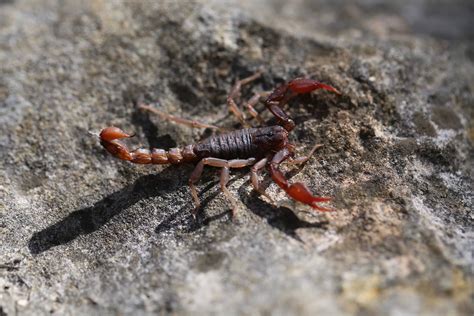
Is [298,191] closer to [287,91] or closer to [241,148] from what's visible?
[241,148]

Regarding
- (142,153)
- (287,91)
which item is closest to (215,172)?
(142,153)

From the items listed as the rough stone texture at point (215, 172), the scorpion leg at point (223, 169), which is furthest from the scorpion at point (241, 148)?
the rough stone texture at point (215, 172)

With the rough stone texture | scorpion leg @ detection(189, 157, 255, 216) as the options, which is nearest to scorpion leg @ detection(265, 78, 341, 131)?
the rough stone texture

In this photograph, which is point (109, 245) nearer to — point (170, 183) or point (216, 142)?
point (170, 183)

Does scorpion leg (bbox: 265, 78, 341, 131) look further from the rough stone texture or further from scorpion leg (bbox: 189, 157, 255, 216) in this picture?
scorpion leg (bbox: 189, 157, 255, 216)

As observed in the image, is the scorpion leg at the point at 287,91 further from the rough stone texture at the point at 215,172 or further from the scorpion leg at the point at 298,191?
the scorpion leg at the point at 298,191

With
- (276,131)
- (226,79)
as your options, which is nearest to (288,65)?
(226,79)
